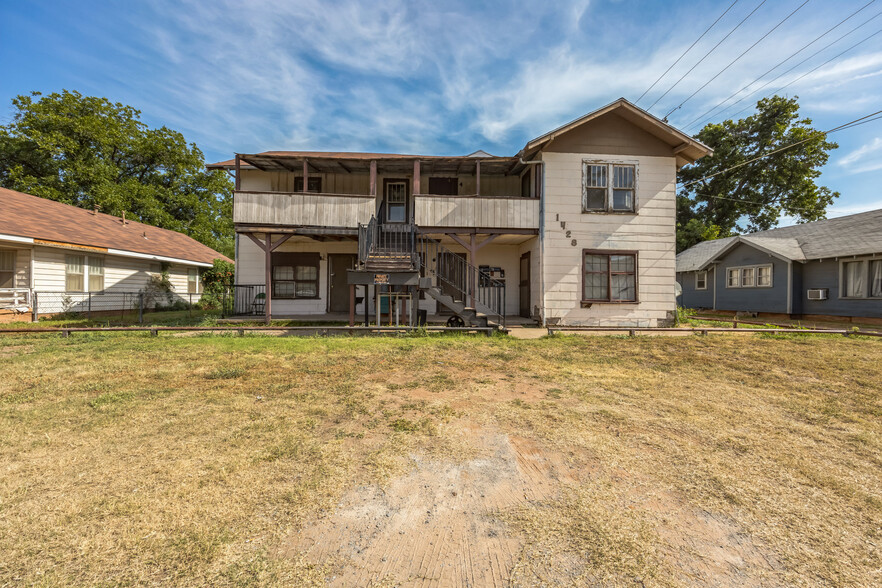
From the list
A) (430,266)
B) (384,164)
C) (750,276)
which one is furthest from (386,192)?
(750,276)

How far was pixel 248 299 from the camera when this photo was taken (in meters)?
13.6

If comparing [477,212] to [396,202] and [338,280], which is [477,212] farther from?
[338,280]

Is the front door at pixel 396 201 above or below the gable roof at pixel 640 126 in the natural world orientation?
below

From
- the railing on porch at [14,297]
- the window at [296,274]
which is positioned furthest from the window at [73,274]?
the window at [296,274]

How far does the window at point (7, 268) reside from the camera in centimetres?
1217

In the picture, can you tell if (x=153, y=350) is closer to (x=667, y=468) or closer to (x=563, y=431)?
(x=563, y=431)

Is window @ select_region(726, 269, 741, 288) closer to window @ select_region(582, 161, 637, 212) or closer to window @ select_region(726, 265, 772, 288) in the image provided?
window @ select_region(726, 265, 772, 288)

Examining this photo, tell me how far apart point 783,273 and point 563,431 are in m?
19.4

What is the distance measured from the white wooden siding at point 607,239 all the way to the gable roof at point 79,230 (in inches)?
674

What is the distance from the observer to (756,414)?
4.10 meters

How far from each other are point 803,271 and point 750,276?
7.13 feet

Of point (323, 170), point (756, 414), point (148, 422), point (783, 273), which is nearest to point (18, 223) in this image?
point (323, 170)

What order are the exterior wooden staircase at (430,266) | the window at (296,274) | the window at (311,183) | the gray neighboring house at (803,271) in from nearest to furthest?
the exterior wooden staircase at (430,266) < the gray neighboring house at (803,271) < the window at (311,183) < the window at (296,274)

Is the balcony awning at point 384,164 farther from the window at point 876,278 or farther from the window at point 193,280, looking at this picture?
the window at point 876,278
